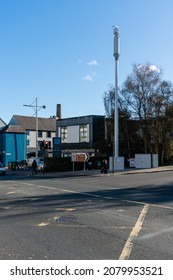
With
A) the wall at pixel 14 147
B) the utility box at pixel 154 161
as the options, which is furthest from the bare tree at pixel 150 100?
the wall at pixel 14 147

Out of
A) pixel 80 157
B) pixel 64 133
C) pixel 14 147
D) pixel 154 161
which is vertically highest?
pixel 64 133

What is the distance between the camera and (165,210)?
13.1 meters

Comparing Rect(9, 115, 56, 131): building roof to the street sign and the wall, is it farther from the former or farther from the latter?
the street sign

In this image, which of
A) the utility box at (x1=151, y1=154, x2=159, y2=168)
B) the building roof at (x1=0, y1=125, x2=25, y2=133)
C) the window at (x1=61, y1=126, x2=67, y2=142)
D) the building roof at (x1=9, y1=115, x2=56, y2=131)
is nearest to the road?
the utility box at (x1=151, y1=154, x2=159, y2=168)

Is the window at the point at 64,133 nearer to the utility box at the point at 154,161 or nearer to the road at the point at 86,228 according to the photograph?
the utility box at the point at 154,161

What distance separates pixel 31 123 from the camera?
82.4m

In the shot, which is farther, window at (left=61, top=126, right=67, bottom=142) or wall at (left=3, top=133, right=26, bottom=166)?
wall at (left=3, top=133, right=26, bottom=166)

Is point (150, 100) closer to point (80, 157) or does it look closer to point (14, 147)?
point (80, 157)

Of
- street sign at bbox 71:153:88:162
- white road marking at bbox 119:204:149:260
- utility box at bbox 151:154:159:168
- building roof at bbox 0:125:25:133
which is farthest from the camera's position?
building roof at bbox 0:125:25:133

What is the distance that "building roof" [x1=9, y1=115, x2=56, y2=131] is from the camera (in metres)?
80.3

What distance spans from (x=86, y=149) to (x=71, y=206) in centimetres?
4914

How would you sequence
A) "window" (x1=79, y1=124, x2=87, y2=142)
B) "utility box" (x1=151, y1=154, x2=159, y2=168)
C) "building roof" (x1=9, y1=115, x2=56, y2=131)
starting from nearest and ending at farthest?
"utility box" (x1=151, y1=154, x2=159, y2=168) → "window" (x1=79, y1=124, x2=87, y2=142) → "building roof" (x1=9, y1=115, x2=56, y2=131)

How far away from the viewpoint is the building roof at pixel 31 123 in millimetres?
80312

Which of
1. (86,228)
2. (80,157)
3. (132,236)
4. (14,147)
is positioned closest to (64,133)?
(14,147)
